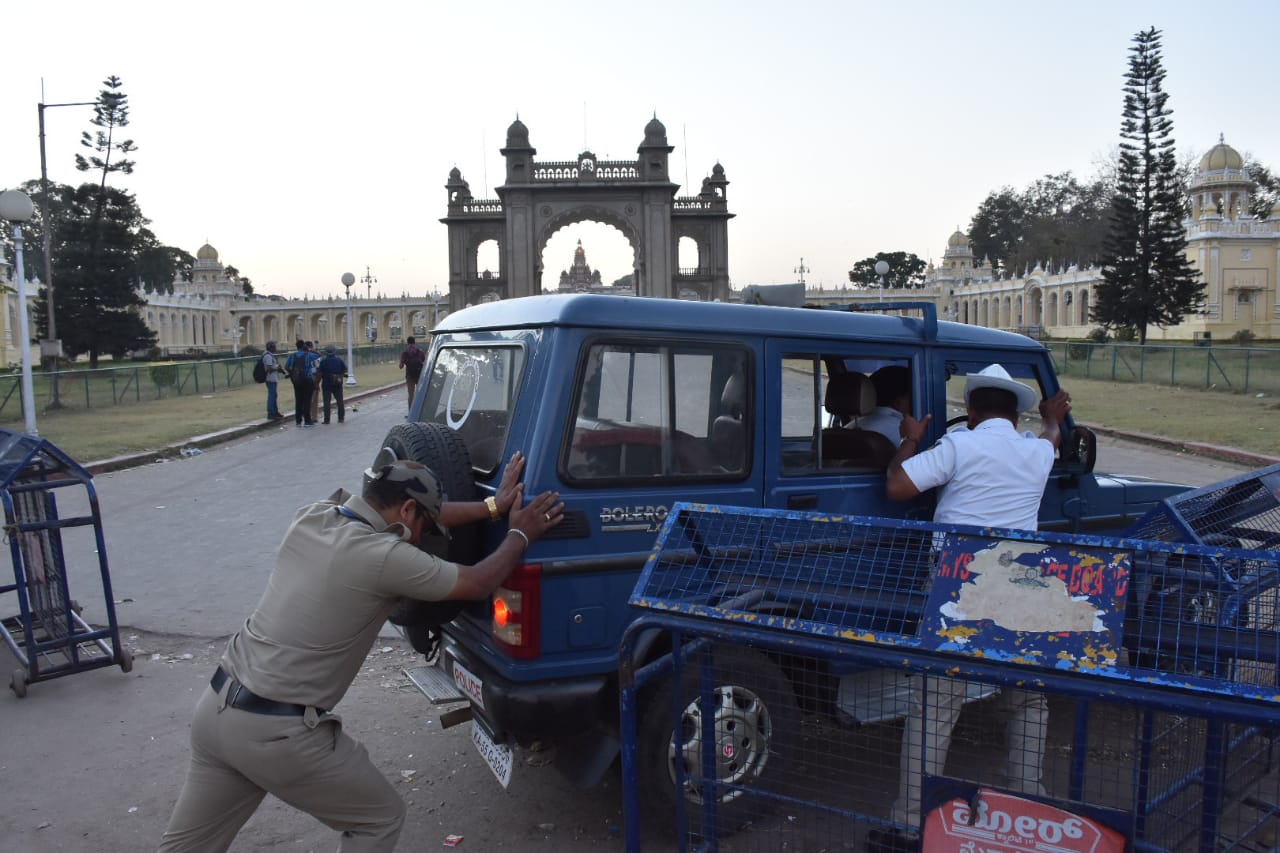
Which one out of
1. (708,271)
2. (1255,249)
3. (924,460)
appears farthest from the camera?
(708,271)

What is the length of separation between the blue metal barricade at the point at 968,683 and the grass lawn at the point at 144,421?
13104 millimetres

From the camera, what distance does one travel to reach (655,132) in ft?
221

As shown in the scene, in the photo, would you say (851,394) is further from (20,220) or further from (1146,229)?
(1146,229)

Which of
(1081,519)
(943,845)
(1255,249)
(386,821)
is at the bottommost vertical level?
(386,821)

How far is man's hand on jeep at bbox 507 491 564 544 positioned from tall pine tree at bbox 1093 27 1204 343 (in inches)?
1927

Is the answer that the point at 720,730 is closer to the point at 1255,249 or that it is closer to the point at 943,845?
the point at 943,845

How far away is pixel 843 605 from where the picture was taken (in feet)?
10.2

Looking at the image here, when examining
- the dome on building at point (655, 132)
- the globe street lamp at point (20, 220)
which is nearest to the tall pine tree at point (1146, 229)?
the dome on building at point (655, 132)

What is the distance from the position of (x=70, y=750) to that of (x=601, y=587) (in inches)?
121

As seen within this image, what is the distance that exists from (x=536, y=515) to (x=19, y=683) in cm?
384

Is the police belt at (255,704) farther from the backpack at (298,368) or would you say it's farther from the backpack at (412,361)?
the backpack at (412,361)

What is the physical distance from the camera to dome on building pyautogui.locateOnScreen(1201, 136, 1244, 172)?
6412 centimetres

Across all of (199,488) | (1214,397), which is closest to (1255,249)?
(1214,397)

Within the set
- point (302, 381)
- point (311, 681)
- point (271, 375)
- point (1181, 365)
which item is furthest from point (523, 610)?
point (1181, 365)
